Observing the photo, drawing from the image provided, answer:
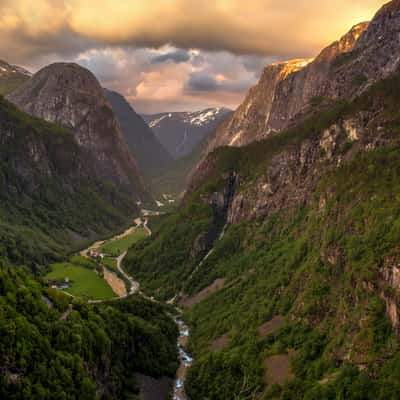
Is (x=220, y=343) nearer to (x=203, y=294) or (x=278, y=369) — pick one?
(x=278, y=369)

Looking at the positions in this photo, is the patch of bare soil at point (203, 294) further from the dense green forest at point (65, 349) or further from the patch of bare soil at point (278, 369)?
the patch of bare soil at point (278, 369)

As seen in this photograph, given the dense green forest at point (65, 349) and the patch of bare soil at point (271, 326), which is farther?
the patch of bare soil at point (271, 326)

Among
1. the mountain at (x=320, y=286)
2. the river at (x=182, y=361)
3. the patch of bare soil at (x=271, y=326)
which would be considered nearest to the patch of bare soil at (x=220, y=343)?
the mountain at (x=320, y=286)

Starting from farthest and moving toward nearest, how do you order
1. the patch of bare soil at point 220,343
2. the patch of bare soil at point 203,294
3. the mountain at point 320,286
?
the patch of bare soil at point 203,294
the patch of bare soil at point 220,343
the mountain at point 320,286

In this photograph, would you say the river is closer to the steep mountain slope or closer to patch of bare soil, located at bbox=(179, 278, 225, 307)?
the steep mountain slope

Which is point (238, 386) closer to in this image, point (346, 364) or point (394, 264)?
point (346, 364)

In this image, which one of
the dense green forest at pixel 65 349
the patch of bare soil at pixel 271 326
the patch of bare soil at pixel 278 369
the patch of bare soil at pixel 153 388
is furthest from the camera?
the patch of bare soil at pixel 271 326

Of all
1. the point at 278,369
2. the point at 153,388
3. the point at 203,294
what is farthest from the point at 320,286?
the point at 203,294
